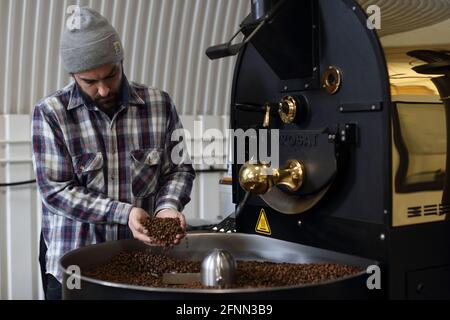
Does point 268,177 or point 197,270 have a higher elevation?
point 268,177

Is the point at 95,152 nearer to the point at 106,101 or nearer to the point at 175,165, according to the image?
the point at 106,101

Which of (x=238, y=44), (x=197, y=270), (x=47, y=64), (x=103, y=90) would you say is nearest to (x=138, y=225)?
(x=197, y=270)

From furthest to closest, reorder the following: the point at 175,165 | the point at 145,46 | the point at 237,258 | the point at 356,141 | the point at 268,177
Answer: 1. the point at 145,46
2. the point at 175,165
3. the point at 237,258
4. the point at 268,177
5. the point at 356,141

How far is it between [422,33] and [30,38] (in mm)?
1845

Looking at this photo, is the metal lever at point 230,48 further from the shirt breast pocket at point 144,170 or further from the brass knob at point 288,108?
the shirt breast pocket at point 144,170

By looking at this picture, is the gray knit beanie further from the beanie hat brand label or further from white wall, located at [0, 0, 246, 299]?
white wall, located at [0, 0, 246, 299]

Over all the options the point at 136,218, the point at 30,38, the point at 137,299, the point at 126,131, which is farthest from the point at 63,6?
the point at 137,299

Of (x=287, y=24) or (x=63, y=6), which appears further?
(x=63, y=6)

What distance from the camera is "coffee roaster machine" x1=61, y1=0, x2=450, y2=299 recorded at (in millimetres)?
1297

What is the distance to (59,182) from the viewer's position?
1.74 m

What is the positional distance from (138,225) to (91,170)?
0.95 feet
